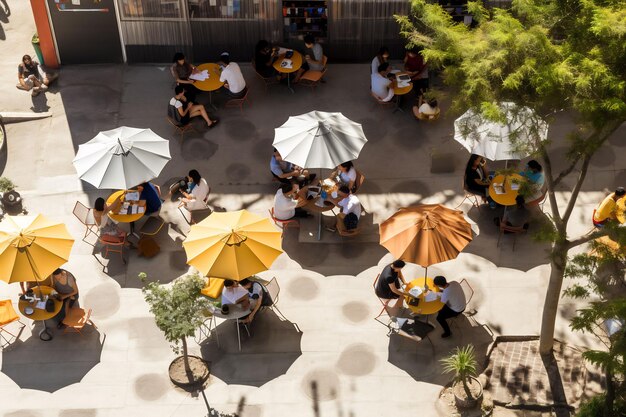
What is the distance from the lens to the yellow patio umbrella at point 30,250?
16.8 meters

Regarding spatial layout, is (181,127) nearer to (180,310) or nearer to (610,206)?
(180,310)

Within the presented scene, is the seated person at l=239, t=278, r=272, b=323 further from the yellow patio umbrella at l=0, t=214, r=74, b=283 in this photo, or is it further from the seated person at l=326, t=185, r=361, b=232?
the yellow patio umbrella at l=0, t=214, r=74, b=283

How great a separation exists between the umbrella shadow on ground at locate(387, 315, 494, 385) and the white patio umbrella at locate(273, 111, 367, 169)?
3.87 metres

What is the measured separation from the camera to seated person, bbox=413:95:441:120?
2177cm

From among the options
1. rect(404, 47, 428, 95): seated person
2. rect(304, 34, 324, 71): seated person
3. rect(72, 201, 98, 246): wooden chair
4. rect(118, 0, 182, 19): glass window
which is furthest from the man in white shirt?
rect(118, 0, 182, 19): glass window

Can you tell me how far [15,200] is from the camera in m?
20.4

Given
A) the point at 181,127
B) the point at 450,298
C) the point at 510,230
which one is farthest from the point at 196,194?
the point at 510,230

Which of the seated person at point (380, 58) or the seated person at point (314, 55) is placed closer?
the seated person at point (380, 58)

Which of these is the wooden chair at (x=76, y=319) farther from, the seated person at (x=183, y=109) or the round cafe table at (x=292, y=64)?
the round cafe table at (x=292, y=64)

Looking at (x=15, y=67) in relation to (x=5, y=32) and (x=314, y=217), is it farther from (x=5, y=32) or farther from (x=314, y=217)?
(x=314, y=217)

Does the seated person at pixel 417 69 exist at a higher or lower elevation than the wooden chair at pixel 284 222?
higher

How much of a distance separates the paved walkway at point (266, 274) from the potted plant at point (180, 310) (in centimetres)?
48

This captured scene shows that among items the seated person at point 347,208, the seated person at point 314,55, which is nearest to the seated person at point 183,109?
the seated person at point 314,55

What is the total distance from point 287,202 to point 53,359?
5614mm
